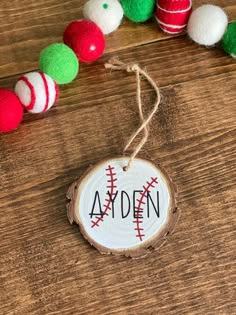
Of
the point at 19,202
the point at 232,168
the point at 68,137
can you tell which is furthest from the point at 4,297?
the point at 232,168

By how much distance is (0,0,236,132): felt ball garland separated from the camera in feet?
2.53

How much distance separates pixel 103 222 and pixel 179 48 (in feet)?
1.01

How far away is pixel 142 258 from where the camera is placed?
70 centimetres

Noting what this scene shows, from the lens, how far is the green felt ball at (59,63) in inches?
31.2

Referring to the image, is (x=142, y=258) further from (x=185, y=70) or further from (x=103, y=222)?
(x=185, y=70)

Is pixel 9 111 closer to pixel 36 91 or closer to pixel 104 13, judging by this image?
pixel 36 91

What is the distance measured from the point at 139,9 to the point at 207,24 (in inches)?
4.1

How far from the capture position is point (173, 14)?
0.85 m

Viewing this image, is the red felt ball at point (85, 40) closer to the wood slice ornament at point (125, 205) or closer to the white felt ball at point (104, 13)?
the white felt ball at point (104, 13)

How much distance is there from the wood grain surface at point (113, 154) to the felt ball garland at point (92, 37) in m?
0.02

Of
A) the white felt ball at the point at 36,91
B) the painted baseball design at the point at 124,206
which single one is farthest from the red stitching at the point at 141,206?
the white felt ball at the point at 36,91

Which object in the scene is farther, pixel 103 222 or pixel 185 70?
pixel 185 70

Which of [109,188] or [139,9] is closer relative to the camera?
[109,188]

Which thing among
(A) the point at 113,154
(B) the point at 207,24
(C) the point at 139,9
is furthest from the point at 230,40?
(A) the point at 113,154
